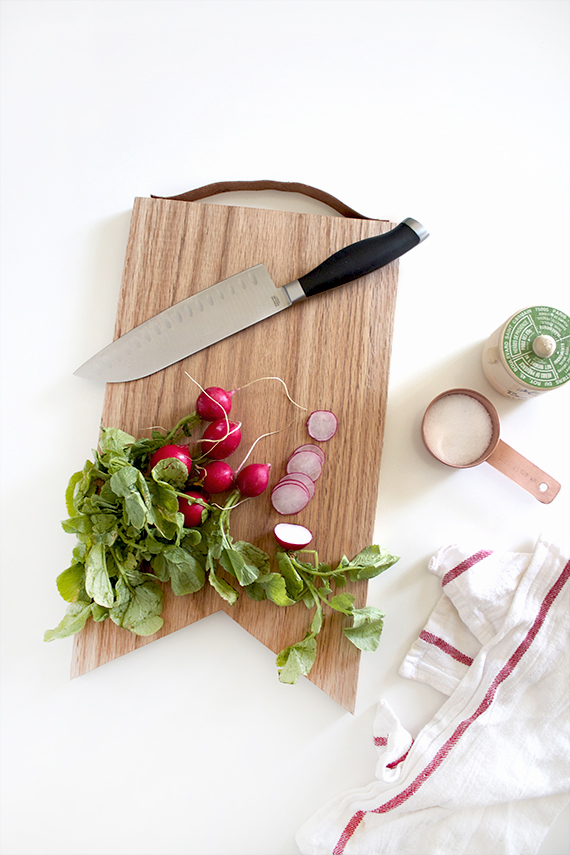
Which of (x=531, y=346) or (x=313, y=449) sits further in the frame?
(x=313, y=449)

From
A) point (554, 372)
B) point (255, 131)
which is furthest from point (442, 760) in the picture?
point (255, 131)

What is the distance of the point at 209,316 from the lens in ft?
3.45

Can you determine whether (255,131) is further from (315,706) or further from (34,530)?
(315,706)

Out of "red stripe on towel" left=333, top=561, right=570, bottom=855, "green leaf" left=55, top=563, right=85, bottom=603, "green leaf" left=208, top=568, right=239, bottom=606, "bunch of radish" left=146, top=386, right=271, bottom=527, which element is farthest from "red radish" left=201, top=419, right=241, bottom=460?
"red stripe on towel" left=333, top=561, right=570, bottom=855

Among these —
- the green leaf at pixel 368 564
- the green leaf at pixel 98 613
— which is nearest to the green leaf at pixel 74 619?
the green leaf at pixel 98 613

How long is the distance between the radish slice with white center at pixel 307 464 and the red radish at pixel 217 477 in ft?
0.43

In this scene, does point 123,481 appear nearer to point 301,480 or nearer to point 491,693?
point 301,480

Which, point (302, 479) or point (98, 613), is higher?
point (302, 479)

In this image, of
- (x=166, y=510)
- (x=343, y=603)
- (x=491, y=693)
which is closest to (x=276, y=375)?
(x=166, y=510)

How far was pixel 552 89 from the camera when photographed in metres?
1.16

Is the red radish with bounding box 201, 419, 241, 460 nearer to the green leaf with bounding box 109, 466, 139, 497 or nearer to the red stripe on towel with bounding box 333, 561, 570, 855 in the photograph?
the green leaf with bounding box 109, 466, 139, 497

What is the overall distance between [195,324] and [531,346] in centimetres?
65

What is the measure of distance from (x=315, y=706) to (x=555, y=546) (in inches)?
23.9

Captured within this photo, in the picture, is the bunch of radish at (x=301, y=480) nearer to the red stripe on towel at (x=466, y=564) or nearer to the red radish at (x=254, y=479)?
the red radish at (x=254, y=479)
